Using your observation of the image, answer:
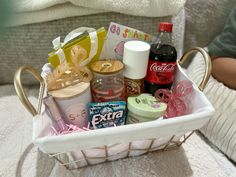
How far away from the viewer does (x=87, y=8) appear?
520 mm

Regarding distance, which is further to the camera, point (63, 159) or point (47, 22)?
point (47, 22)

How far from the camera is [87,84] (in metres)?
0.43

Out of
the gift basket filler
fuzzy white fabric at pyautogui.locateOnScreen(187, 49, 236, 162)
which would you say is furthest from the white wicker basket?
fuzzy white fabric at pyautogui.locateOnScreen(187, 49, 236, 162)

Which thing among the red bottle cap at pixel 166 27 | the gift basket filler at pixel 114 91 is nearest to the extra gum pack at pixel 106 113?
the gift basket filler at pixel 114 91

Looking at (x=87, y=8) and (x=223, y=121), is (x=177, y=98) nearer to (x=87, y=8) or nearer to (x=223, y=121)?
(x=223, y=121)

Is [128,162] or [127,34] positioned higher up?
[127,34]

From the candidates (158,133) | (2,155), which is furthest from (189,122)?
(2,155)

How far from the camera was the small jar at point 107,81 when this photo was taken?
445 millimetres

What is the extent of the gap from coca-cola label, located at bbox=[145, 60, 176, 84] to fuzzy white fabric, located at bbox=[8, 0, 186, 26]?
14 cm

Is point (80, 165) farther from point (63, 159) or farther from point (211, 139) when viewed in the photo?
point (211, 139)

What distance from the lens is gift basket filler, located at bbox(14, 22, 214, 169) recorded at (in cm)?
41

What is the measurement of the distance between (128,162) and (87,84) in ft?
0.52

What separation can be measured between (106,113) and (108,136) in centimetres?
9

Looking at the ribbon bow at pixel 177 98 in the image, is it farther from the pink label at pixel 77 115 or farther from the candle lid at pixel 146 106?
the pink label at pixel 77 115
